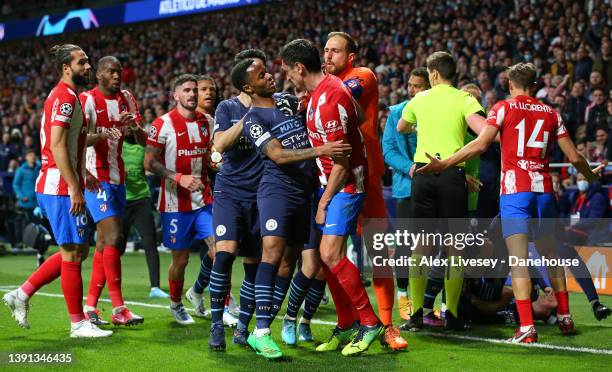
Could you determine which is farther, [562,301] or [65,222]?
[562,301]

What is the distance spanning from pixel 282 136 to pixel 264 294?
3.54ft

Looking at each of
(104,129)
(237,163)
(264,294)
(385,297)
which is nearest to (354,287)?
(264,294)

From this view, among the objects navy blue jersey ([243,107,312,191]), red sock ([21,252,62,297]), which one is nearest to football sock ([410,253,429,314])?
navy blue jersey ([243,107,312,191])

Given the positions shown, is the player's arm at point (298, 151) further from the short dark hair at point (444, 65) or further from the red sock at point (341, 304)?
the short dark hair at point (444, 65)

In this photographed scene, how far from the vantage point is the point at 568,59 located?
1570 cm

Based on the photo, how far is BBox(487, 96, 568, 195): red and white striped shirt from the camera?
6.80 metres

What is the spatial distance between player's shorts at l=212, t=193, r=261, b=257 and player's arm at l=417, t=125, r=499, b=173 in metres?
1.26

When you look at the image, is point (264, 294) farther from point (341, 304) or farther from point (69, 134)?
point (69, 134)

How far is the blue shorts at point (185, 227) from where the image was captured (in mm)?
7910

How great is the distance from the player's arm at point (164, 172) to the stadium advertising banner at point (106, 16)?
64.5 feet

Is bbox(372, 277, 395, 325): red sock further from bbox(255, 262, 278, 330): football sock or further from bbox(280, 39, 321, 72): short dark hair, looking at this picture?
bbox(280, 39, 321, 72): short dark hair

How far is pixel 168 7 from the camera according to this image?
30297mm

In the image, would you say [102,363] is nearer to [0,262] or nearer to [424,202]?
[424,202]

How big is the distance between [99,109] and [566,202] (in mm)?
7008
